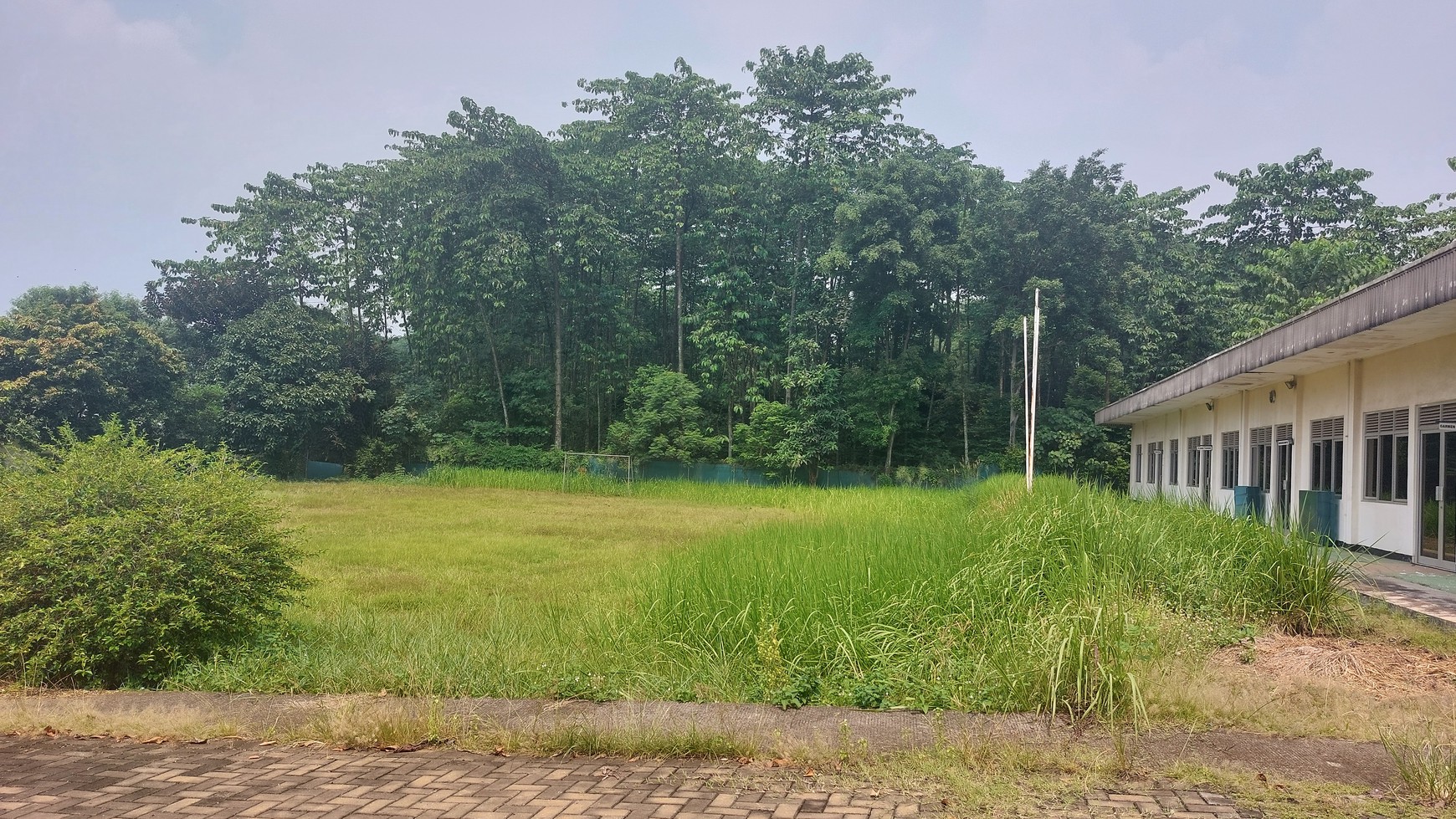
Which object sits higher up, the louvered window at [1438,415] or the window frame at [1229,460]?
the louvered window at [1438,415]

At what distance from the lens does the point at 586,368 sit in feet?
122

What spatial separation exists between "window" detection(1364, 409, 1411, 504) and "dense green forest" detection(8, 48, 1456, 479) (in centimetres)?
1715

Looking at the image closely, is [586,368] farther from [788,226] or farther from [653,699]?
[653,699]

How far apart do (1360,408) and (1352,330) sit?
3.36 m

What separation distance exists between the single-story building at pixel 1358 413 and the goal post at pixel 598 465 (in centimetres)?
1843

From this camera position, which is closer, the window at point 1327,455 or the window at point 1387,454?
the window at point 1387,454

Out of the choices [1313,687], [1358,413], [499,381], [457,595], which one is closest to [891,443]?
[499,381]

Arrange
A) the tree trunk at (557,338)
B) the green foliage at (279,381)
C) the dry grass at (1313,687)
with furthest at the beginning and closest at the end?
1. the tree trunk at (557,338)
2. the green foliage at (279,381)
3. the dry grass at (1313,687)

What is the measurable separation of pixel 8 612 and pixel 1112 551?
25.8ft

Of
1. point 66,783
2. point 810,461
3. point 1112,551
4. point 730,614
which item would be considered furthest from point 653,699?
point 810,461

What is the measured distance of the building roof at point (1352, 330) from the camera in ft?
29.6

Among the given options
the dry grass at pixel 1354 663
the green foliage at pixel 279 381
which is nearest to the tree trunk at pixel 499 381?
the green foliage at pixel 279 381

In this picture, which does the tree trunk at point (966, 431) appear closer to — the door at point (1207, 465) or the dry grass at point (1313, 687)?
the door at point (1207, 465)

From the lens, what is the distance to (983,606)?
6090 millimetres
